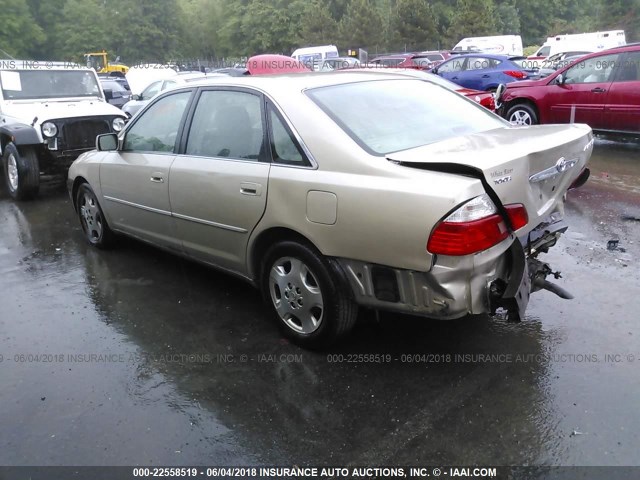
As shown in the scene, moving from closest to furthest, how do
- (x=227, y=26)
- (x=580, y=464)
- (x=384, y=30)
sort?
1. (x=580, y=464)
2. (x=384, y=30)
3. (x=227, y=26)

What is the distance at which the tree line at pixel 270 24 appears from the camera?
179 ft

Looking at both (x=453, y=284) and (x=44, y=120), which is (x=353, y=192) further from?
(x=44, y=120)

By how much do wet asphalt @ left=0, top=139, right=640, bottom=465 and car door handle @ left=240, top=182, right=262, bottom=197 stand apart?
0.99 metres

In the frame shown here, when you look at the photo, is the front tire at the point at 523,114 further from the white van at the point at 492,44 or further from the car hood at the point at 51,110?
the white van at the point at 492,44

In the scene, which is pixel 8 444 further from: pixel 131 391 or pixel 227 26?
pixel 227 26

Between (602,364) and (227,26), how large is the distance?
70.7 m

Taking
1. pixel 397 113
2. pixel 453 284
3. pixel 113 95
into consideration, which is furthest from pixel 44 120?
pixel 453 284

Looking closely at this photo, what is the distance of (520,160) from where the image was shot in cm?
290

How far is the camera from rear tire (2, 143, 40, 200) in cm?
759

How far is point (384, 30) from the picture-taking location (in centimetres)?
5634

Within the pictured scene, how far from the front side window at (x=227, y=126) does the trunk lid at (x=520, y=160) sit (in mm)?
1051

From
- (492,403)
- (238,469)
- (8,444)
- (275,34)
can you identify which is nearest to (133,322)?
(8,444)

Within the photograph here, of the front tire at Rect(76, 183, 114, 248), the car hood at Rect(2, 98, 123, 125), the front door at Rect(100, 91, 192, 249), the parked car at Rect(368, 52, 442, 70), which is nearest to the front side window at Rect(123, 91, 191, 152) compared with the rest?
the front door at Rect(100, 91, 192, 249)

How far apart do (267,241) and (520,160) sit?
1.59 meters
